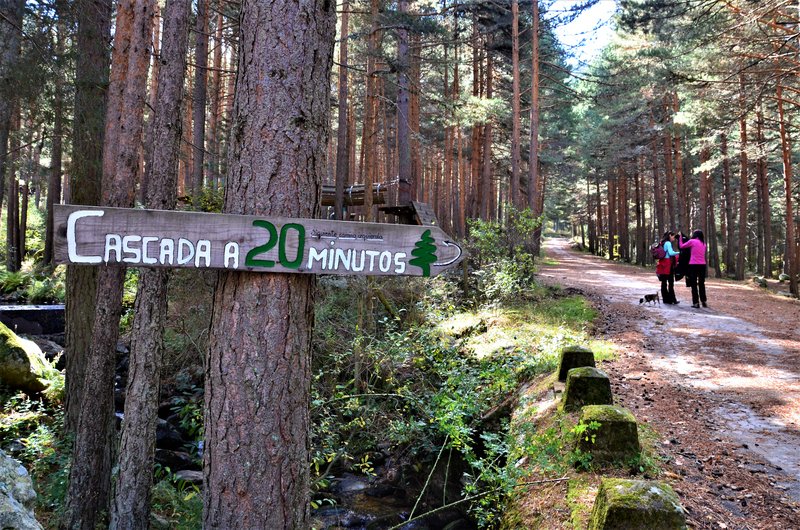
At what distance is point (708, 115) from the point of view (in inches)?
709

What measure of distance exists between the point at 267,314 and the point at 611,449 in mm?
2956

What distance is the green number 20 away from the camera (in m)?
2.49

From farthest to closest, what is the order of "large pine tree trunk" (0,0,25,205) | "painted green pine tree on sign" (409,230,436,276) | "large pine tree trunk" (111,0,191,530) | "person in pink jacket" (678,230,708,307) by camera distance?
"person in pink jacket" (678,230,708,307)
"large pine tree trunk" (0,0,25,205)
"large pine tree trunk" (111,0,191,530)
"painted green pine tree on sign" (409,230,436,276)

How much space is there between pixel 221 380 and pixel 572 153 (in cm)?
3252

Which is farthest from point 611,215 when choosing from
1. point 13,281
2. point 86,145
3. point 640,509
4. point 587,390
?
point 640,509

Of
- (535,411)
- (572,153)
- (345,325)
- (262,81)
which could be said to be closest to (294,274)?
(262,81)

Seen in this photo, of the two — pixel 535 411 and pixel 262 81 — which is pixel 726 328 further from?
pixel 262 81

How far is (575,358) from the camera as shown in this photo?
18.5 ft

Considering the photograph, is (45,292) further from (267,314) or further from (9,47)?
(267,314)

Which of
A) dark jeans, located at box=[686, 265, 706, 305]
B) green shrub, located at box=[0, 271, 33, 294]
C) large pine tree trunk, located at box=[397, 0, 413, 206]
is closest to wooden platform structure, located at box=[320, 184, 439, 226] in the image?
large pine tree trunk, located at box=[397, 0, 413, 206]

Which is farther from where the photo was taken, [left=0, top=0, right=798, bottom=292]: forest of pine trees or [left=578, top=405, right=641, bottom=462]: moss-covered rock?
[left=0, top=0, right=798, bottom=292]: forest of pine trees

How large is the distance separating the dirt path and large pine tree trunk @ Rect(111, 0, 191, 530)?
15.4ft

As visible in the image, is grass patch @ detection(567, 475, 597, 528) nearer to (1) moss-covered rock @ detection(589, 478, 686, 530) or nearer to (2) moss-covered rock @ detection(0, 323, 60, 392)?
(1) moss-covered rock @ detection(589, 478, 686, 530)

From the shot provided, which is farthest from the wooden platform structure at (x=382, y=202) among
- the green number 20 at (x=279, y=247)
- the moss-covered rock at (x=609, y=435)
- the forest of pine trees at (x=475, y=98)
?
the green number 20 at (x=279, y=247)
